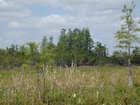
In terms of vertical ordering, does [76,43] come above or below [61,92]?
above

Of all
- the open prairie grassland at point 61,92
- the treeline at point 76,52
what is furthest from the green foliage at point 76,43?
the open prairie grassland at point 61,92

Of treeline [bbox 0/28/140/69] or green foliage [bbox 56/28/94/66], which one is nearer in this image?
treeline [bbox 0/28/140/69]

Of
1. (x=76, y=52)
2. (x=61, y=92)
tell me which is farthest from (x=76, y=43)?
(x=61, y=92)

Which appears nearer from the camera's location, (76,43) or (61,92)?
(61,92)

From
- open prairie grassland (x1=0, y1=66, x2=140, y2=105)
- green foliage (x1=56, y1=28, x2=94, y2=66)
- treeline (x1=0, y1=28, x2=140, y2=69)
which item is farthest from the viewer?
green foliage (x1=56, y1=28, x2=94, y2=66)

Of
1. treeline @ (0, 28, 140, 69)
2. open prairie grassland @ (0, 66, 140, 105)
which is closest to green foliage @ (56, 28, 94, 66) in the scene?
treeline @ (0, 28, 140, 69)

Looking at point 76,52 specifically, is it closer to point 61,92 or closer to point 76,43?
point 76,43

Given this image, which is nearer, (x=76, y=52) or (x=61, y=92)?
(x=61, y=92)

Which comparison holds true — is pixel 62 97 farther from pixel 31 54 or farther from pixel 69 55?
pixel 69 55

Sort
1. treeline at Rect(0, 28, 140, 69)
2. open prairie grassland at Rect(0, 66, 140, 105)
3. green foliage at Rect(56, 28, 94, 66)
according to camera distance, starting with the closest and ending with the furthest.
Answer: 1. open prairie grassland at Rect(0, 66, 140, 105)
2. treeline at Rect(0, 28, 140, 69)
3. green foliage at Rect(56, 28, 94, 66)

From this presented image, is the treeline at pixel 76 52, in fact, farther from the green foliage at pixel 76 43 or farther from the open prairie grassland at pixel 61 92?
the open prairie grassland at pixel 61 92

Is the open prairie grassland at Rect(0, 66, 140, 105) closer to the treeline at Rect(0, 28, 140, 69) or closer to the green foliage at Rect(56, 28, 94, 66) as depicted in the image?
the treeline at Rect(0, 28, 140, 69)

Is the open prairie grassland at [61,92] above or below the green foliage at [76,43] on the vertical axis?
below

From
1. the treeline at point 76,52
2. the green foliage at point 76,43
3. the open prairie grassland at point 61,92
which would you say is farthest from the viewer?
the green foliage at point 76,43
